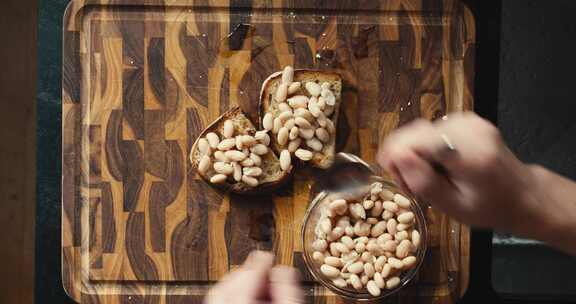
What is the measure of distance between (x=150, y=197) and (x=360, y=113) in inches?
17.5

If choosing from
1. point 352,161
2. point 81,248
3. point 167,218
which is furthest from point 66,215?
point 352,161

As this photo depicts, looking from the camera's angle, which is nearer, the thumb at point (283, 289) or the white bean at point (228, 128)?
the thumb at point (283, 289)

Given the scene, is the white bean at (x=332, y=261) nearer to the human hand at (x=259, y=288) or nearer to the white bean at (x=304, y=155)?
the white bean at (x=304, y=155)

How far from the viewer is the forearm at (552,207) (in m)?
0.72

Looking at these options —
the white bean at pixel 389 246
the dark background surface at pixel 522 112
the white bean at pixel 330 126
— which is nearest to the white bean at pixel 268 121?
the white bean at pixel 330 126

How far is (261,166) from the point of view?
46.4 inches

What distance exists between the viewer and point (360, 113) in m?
1.21

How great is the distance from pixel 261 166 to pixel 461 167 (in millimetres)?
575

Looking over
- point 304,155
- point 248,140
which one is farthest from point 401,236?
point 248,140

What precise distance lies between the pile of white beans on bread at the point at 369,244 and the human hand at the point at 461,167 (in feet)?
1.49

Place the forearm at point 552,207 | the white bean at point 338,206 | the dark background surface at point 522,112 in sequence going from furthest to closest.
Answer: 1. the dark background surface at point 522,112
2. the white bean at point 338,206
3. the forearm at point 552,207

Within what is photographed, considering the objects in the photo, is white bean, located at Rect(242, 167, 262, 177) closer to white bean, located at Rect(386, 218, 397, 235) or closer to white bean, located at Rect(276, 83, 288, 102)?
white bean, located at Rect(276, 83, 288, 102)

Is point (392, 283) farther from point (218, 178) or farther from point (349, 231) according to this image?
point (218, 178)

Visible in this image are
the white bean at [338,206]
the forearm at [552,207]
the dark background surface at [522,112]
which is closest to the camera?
the forearm at [552,207]
